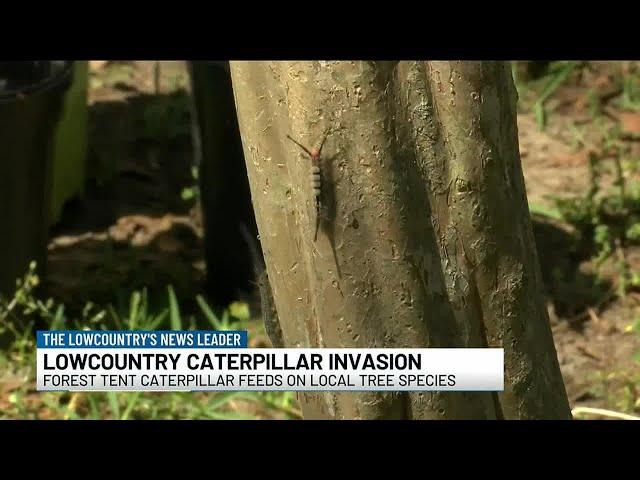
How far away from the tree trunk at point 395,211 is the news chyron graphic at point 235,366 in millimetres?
26

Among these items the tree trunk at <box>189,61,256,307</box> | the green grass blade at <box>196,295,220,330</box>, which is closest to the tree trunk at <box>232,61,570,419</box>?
the green grass blade at <box>196,295,220,330</box>

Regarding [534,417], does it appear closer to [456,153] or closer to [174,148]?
[456,153]

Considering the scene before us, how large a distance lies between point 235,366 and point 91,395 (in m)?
1.35

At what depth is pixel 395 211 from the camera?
1.76m

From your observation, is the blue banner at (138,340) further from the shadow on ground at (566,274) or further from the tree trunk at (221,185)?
the shadow on ground at (566,274)

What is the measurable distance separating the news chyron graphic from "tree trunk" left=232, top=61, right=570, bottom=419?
26 mm

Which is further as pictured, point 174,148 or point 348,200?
point 174,148

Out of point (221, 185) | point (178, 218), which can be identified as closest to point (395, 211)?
point (221, 185)

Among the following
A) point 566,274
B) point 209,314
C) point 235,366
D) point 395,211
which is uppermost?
point 566,274

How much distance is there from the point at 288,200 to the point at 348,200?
126 millimetres

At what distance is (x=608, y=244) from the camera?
3.87 metres

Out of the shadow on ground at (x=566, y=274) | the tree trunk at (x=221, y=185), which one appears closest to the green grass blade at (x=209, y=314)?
the tree trunk at (x=221, y=185)

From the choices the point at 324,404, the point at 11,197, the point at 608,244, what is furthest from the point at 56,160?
the point at 324,404

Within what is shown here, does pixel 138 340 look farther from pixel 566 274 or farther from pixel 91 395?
pixel 566 274
